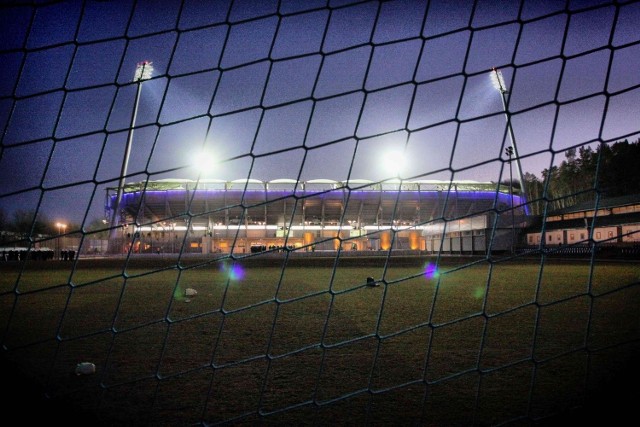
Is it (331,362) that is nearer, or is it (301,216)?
(331,362)

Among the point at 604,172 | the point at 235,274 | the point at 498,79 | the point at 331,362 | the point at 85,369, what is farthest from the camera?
the point at 604,172

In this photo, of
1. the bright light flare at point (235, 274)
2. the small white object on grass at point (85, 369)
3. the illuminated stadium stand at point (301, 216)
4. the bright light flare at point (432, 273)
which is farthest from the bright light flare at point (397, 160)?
the illuminated stadium stand at point (301, 216)

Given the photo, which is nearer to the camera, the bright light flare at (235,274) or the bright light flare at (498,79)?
the bright light flare at (498,79)

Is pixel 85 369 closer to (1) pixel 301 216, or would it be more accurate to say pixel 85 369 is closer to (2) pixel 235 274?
(2) pixel 235 274

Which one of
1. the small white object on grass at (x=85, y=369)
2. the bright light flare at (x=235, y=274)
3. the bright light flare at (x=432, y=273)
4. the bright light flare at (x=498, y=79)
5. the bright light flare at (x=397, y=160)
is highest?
the bright light flare at (x=498, y=79)

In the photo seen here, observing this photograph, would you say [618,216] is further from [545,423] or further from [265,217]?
[265,217]

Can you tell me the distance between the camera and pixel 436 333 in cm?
287

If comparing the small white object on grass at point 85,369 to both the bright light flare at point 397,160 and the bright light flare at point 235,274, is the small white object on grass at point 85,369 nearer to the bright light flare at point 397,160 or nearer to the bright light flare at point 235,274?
the bright light flare at point 397,160

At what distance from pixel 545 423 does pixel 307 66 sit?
1999mm

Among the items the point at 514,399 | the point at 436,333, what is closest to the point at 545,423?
the point at 514,399

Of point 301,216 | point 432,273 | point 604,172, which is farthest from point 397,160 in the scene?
point 301,216

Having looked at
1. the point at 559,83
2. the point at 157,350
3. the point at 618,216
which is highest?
the point at 618,216

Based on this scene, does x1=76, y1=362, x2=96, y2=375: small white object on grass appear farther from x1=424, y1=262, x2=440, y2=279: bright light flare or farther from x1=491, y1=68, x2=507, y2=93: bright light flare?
x1=491, y1=68, x2=507, y2=93: bright light flare

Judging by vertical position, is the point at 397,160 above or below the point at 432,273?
above
